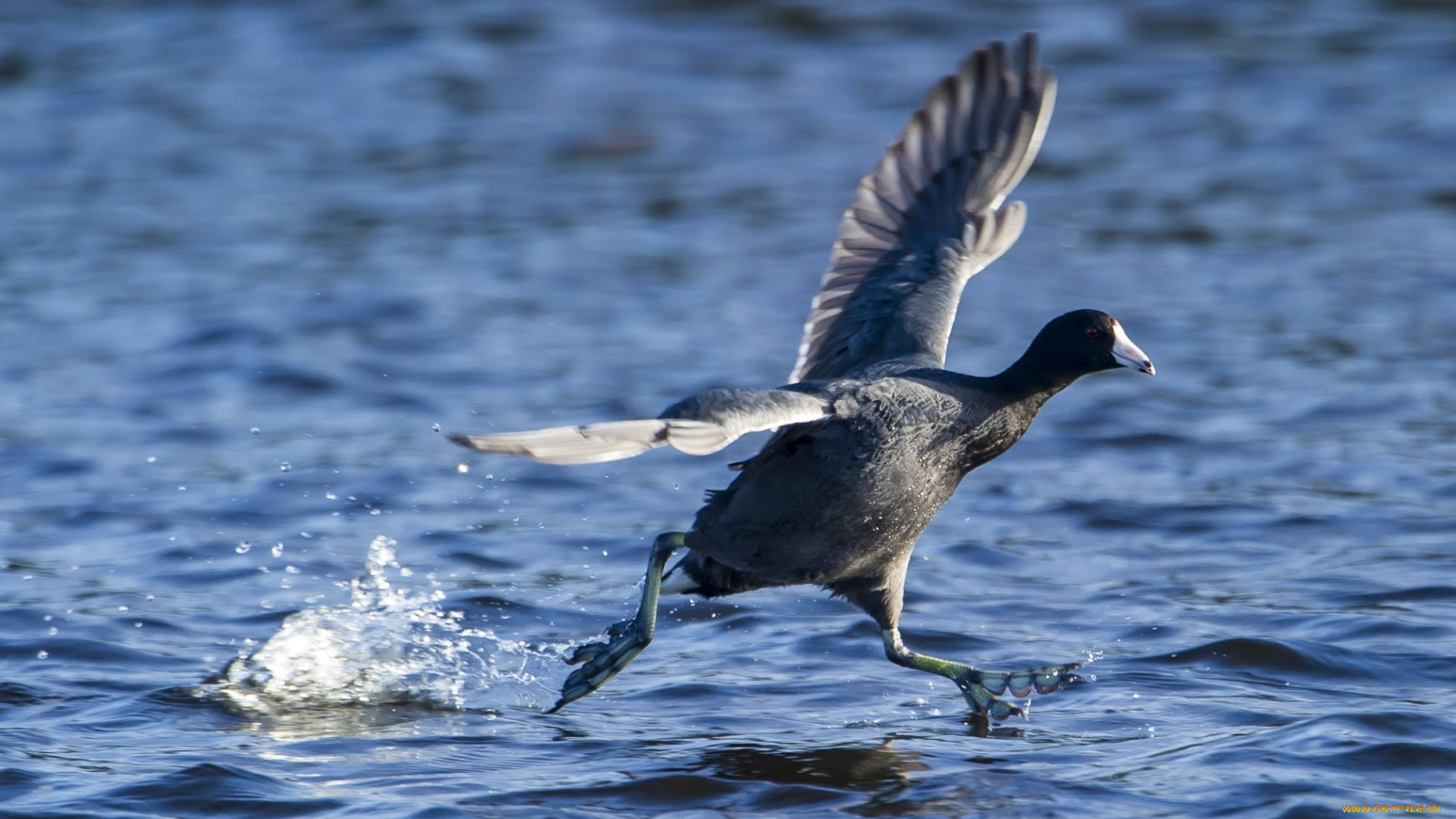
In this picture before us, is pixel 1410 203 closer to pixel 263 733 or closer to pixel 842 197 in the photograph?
pixel 842 197

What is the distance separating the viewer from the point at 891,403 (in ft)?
16.6

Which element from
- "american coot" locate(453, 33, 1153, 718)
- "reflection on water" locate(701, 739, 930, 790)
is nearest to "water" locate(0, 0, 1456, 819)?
"reflection on water" locate(701, 739, 930, 790)

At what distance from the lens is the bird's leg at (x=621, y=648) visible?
17.5 ft

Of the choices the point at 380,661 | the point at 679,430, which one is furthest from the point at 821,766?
the point at 380,661

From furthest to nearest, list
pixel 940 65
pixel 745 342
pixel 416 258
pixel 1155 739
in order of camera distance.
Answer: pixel 940 65 < pixel 416 258 < pixel 745 342 < pixel 1155 739

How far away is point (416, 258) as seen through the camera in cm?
1039

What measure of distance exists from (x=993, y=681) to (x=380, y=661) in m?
1.85

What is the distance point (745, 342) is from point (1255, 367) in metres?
2.38

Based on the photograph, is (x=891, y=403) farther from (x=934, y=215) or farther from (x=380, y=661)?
(x=380, y=661)

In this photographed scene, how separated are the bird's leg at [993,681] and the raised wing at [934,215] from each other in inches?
39.7

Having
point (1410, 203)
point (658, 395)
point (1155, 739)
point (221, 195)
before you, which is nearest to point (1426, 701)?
point (1155, 739)

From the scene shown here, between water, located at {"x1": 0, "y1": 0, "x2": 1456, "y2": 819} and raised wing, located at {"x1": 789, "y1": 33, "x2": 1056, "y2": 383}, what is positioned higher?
raised wing, located at {"x1": 789, "y1": 33, "x2": 1056, "y2": 383}

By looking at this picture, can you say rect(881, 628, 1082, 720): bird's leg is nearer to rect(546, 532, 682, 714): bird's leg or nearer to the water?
the water

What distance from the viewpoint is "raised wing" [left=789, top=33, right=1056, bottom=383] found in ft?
19.4
